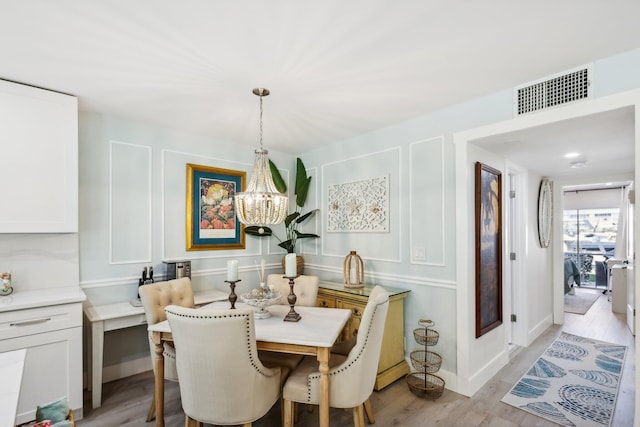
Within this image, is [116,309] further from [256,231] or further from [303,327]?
[303,327]

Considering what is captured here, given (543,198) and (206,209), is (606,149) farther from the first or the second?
(206,209)

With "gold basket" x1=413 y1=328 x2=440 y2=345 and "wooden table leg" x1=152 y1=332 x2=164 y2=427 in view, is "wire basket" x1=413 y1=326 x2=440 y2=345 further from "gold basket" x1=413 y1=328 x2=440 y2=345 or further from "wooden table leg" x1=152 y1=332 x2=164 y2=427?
"wooden table leg" x1=152 y1=332 x2=164 y2=427

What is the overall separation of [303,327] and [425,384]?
4.44ft

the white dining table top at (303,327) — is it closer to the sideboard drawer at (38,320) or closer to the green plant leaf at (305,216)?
the sideboard drawer at (38,320)

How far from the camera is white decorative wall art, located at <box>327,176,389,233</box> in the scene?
3.41 meters

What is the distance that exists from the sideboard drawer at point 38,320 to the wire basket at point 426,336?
109 inches

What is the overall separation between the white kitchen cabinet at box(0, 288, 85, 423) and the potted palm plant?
1968 millimetres

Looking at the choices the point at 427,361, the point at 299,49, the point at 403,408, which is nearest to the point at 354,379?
the point at 403,408

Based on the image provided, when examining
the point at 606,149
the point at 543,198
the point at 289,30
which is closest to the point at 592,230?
the point at 543,198

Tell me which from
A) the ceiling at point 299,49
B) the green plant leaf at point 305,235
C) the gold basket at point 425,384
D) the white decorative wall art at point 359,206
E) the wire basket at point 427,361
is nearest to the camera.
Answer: the ceiling at point 299,49

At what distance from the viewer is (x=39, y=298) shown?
7.71 feet

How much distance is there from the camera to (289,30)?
5.72 ft

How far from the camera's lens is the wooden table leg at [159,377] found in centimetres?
216

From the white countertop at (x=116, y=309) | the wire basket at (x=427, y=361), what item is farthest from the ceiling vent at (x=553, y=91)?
the white countertop at (x=116, y=309)
